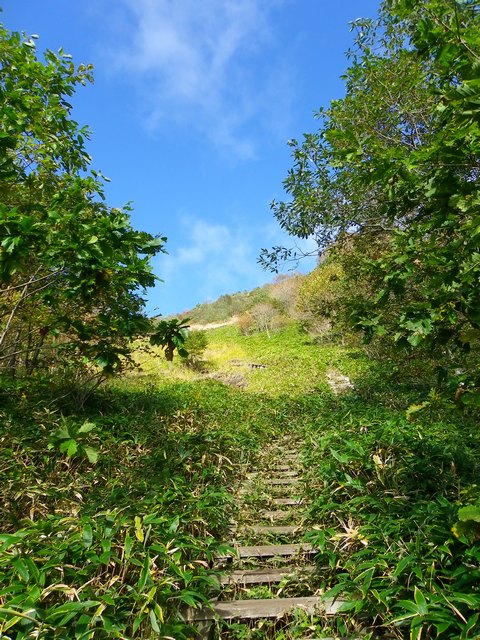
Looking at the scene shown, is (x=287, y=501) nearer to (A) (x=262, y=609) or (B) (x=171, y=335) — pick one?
(A) (x=262, y=609)

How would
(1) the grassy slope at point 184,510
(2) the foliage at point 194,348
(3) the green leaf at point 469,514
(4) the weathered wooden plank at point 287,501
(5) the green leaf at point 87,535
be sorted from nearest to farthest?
(3) the green leaf at point 469,514, (1) the grassy slope at point 184,510, (5) the green leaf at point 87,535, (4) the weathered wooden plank at point 287,501, (2) the foliage at point 194,348

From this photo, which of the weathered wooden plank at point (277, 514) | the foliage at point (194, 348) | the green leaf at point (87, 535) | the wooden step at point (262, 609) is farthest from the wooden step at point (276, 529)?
the foliage at point (194, 348)

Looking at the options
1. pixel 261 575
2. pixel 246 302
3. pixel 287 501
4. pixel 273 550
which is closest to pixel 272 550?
pixel 273 550

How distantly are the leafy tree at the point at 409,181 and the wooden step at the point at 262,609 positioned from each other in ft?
6.46

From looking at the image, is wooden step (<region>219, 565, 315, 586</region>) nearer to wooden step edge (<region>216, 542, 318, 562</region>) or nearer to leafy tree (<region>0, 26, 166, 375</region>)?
wooden step edge (<region>216, 542, 318, 562</region>)

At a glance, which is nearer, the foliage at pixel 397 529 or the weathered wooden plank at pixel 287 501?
the foliage at pixel 397 529

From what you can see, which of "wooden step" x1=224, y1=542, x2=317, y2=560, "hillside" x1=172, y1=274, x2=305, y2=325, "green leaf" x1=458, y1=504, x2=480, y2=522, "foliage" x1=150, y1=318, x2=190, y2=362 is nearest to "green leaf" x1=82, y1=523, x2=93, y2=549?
"wooden step" x1=224, y1=542, x2=317, y2=560

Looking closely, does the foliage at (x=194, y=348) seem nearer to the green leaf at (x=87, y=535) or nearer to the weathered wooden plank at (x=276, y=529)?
the weathered wooden plank at (x=276, y=529)

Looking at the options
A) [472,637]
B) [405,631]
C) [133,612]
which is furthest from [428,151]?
[133,612]

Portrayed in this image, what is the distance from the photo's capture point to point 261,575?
310 centimetres

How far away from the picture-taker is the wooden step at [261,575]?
303cm

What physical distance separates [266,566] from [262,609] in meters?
0.58

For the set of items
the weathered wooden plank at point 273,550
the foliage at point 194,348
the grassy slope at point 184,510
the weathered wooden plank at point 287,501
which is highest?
the foliage at point 194,348

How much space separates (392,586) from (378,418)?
3.39 metres
